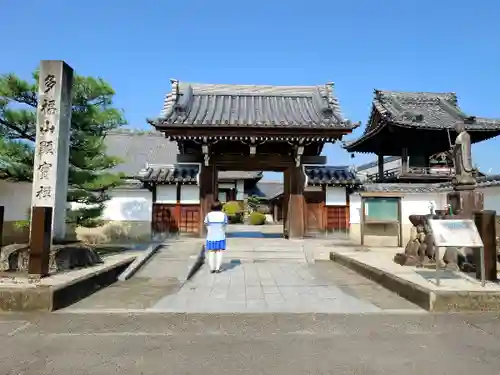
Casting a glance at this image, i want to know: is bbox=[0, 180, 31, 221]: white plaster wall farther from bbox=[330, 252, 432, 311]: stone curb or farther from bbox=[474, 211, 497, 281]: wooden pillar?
bbox=[474, 211, 497, 281]: wooden pillar

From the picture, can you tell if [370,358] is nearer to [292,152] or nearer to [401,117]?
[292,152]

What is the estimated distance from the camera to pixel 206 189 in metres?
13.6

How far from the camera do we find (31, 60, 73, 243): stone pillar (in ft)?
24.1

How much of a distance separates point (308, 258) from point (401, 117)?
1390 centimetres

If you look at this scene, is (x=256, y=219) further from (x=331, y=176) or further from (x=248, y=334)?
(x=248, y=334)

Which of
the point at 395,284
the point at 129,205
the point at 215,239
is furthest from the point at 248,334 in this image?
the point at 129,205

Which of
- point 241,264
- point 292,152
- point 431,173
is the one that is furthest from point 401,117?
point 241,264

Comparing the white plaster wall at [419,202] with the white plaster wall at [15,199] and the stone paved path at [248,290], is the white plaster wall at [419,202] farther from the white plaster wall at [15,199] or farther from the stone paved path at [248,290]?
the white plaster wall at [15,199]

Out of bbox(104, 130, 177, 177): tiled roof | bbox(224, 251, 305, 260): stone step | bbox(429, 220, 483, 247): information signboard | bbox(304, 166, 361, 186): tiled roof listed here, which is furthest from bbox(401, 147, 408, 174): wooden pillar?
bbox(104, 130, 177, 177): tiled roof

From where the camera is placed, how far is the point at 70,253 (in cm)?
710

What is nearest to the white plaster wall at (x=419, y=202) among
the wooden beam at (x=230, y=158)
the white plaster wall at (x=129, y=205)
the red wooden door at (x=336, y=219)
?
the red wooden door at (x=336, y=219)

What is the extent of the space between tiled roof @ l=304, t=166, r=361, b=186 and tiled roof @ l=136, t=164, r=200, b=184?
475 centimetres

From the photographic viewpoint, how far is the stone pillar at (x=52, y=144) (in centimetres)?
734

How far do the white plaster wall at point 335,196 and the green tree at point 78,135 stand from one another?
28.6 ft
